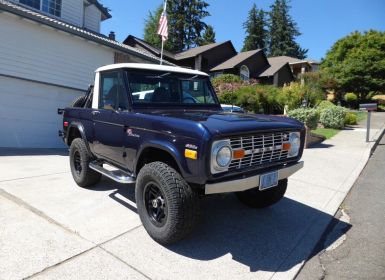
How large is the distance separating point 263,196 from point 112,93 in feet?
8.44

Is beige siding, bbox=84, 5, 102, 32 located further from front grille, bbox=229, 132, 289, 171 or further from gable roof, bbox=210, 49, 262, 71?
gable roof, bbox=210, 49, 262, 71

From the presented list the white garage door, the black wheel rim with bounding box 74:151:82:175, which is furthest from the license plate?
the white garage door

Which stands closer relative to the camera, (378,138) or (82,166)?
(82,166)

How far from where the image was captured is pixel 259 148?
11.7ft

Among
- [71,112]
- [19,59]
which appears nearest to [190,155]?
[71,112]

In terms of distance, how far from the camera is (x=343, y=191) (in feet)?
19.8

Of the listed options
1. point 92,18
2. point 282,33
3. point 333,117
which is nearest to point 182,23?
point 282,33

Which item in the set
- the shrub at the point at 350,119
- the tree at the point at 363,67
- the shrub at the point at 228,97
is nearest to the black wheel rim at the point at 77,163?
the shrub at the point at 228,97

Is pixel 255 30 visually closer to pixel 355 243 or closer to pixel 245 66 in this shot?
pixel 245 66

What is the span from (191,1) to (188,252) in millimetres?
49966

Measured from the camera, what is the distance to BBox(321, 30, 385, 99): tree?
32.3 metres

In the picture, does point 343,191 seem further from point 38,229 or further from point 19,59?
point 19,59

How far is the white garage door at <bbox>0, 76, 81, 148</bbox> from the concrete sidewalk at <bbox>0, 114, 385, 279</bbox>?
4813 mm

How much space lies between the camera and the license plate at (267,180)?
3521 millimetres
